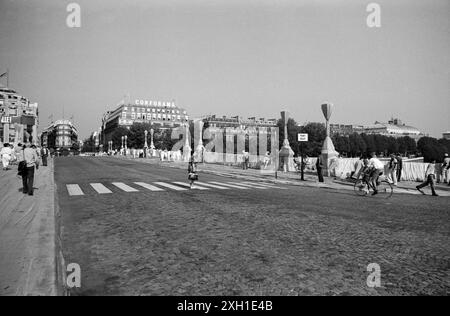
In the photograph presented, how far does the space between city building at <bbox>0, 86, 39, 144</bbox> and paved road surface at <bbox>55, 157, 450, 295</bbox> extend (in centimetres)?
2171

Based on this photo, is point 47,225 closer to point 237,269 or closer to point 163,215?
point 163,215

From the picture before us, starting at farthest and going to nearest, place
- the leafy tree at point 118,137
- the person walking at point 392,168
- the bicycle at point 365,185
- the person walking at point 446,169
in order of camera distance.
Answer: the leafy tree at point 118,137 → the person walking at point 446,169 → the person walking at point 392,168 → the bicycle at point 365,185

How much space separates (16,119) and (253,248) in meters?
27.3

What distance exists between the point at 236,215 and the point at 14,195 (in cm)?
740

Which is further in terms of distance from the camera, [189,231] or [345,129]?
[345,129]

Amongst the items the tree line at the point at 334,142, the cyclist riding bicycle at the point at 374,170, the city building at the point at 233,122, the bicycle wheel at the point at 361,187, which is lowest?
the bicycle wheel at the point at 361,187

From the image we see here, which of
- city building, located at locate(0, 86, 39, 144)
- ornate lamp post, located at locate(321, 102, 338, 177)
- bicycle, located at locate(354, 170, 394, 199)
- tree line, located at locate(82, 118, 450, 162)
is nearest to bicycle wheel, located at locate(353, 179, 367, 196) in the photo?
bicycle, located at locate(354, 170, 394, 199)

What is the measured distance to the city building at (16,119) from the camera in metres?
27.6

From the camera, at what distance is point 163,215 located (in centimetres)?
809

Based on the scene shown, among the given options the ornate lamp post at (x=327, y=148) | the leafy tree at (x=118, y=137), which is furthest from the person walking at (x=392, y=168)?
the leafy tree at (x=118, y=137)

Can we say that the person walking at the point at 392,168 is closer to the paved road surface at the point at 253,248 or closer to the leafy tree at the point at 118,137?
the paved road surface at the point at 253,248

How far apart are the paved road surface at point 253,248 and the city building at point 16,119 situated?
71.2ft

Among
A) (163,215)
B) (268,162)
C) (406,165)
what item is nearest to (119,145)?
(268,162)

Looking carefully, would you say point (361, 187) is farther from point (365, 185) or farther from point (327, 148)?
point (327, 148)
